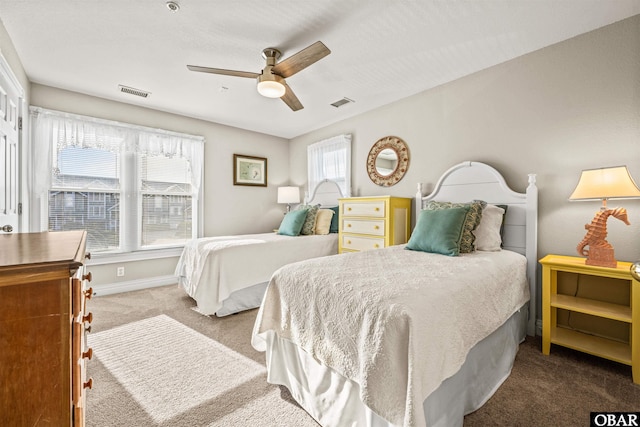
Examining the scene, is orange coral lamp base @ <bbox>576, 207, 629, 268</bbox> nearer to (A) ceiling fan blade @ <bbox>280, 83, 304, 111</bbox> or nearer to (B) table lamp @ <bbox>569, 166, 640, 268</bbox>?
(B) table lamp @ <bbox>569, 166, 640, 268</bbox>

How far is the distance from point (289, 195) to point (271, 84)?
9.31ft

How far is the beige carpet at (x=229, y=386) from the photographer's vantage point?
1540mm

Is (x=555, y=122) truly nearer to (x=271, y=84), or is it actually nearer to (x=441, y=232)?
(x=441, y=232)

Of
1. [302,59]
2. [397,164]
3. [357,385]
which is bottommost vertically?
[357,385]

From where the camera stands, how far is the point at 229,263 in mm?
3037

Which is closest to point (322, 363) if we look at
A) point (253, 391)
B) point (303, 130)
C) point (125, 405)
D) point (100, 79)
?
point (253, 391)

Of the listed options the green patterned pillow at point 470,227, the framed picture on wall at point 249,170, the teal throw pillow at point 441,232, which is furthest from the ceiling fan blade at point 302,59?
the framed picture on wall at point 249,170

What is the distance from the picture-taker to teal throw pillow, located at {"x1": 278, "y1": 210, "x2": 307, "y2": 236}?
153 inches

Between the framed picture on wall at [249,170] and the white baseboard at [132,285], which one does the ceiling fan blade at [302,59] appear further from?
the white baseboard at [132,285]

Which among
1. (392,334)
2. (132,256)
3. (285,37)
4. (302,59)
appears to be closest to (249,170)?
(132,256)

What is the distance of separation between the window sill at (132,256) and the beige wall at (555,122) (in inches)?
147

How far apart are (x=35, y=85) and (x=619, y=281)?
19.6 ft

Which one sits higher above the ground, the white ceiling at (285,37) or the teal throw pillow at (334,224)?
the white ceiling at (285,37)

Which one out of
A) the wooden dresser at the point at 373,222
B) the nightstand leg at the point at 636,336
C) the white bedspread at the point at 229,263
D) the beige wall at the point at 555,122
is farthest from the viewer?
the wooden dresser at the point at 373,222
